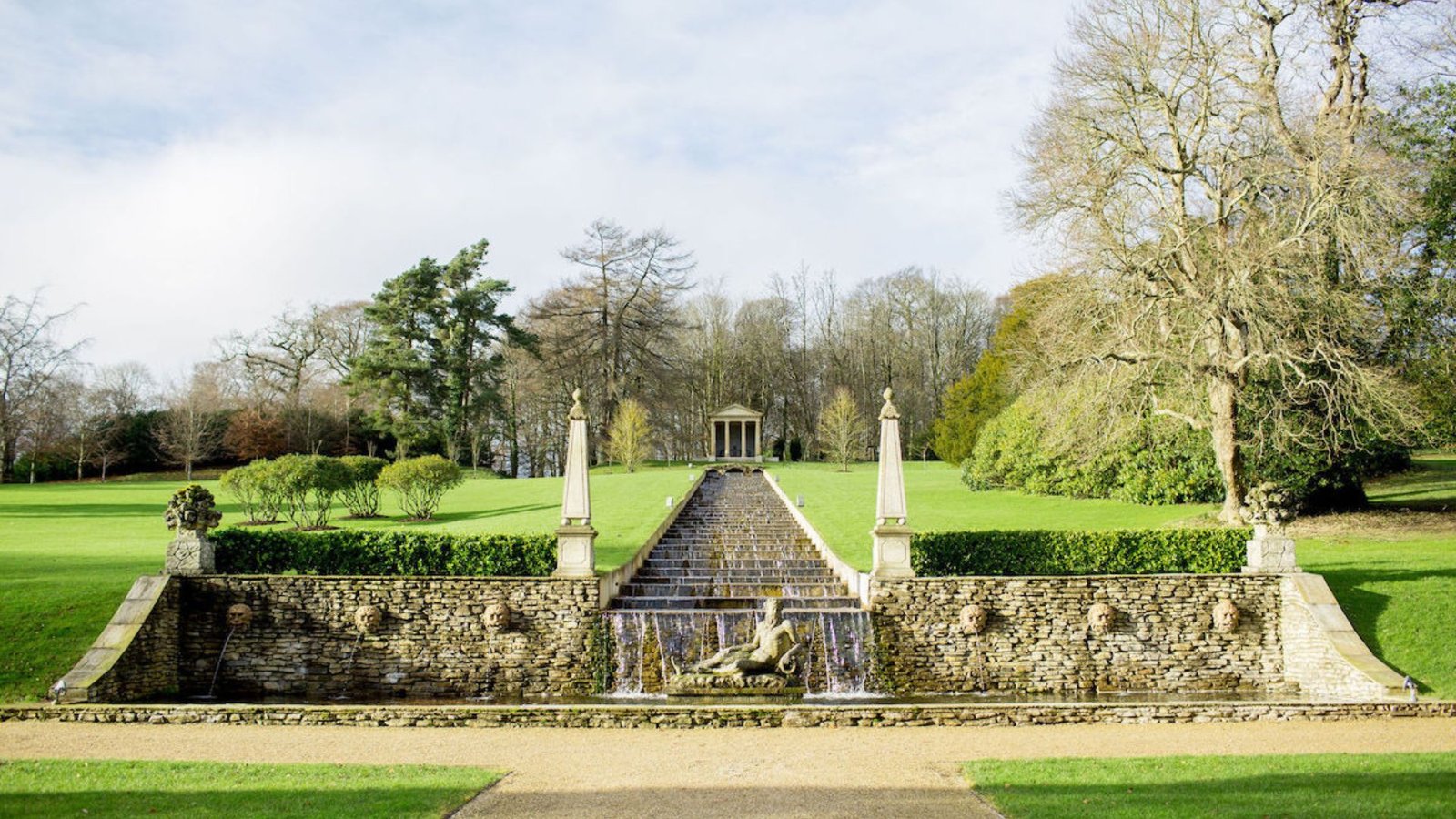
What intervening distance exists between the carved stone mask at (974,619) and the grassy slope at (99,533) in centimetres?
680

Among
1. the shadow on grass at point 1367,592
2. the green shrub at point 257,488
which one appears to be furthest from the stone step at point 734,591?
the green shrub at point 257,488

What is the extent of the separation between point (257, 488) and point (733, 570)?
13.0 metres

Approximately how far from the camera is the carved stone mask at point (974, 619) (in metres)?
15.8

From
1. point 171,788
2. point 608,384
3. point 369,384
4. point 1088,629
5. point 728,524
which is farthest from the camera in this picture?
point 608,384

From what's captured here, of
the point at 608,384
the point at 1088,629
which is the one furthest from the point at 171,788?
the point at 608,384

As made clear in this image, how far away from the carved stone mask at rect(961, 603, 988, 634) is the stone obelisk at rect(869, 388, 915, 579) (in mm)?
1165

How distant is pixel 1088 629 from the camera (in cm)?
1588

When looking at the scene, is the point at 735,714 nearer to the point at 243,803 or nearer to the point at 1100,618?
the point at 243,803

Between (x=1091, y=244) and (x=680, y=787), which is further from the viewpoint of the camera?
(x=1091, y=244)

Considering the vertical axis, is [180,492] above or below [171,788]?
above

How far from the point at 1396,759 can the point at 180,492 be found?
690 inches

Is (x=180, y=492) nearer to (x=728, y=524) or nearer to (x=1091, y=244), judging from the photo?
(x=728, y=524)

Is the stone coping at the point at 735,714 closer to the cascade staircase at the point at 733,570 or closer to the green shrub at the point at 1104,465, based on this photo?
the cascade staircase at the point at 733,570

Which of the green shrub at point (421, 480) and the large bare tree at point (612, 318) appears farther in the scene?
the large bare tree at point (612, 318)
